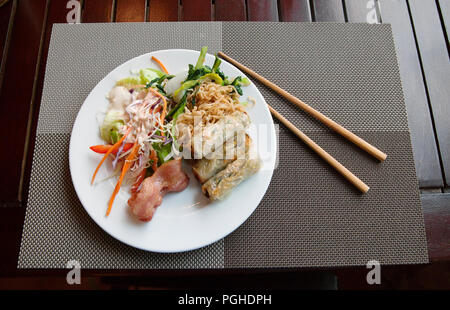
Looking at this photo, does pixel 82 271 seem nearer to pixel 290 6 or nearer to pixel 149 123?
pixel 149 123

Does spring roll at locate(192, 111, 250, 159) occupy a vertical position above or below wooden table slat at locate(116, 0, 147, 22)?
below

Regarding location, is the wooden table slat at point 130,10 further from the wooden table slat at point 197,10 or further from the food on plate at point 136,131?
the food on plate at point 136,131

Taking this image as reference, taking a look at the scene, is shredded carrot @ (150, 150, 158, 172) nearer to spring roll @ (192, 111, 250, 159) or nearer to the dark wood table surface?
spring roll @ (192, 111, 250, 159)

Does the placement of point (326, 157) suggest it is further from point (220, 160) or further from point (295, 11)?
point (295, 11)

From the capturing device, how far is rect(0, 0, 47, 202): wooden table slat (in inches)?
61.5

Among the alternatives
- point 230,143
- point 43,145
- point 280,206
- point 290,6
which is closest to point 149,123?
point 230,143

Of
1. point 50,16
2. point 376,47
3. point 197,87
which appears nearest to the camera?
point 197,87

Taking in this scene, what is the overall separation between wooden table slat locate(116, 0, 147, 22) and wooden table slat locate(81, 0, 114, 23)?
1.9 inches

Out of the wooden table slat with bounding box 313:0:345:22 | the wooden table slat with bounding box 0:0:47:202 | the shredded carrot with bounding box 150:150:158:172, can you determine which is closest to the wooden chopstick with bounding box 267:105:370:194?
the shredded carrot with bounding box 150:150:158:172

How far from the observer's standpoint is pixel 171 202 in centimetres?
134

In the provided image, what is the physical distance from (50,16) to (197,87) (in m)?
1.09

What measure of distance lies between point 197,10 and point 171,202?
3.83 ft

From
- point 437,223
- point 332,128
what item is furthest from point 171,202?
point 437,223

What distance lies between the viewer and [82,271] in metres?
1.37
